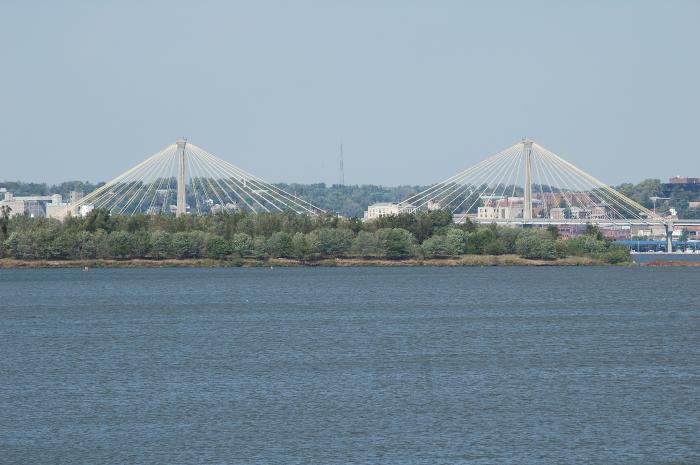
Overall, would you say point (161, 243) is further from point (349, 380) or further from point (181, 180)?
point (349, 380)

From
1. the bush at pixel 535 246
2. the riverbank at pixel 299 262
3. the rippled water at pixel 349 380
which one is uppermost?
the bush at pixel 535 246

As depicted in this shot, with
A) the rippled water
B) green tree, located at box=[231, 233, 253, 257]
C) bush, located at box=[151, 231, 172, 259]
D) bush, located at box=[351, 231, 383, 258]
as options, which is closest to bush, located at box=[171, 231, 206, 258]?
bush, located at box=[151, 231, 172, 259]

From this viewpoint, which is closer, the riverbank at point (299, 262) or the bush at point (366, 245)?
the riverbank at point (299, 262)

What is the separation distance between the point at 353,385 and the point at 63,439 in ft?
27.2

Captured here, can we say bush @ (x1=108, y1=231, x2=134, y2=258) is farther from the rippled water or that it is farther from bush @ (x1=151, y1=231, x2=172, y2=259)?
the rippled water

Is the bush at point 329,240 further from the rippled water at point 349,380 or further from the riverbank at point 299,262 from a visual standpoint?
the rippled water at point 349,380

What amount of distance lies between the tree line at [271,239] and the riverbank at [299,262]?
42 cm

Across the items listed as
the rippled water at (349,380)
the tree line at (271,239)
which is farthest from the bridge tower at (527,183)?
the rippled water at (349,380)

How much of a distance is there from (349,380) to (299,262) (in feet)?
212

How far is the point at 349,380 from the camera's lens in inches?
1272

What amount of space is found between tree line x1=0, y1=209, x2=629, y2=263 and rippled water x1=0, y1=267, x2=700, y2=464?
3239 centimetres

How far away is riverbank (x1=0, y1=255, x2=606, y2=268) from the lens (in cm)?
9544

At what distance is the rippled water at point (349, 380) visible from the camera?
24703mm

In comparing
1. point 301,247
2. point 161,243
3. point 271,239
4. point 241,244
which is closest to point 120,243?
point 161,243
